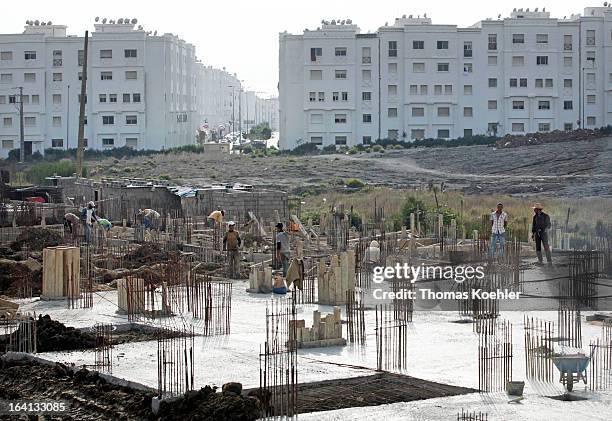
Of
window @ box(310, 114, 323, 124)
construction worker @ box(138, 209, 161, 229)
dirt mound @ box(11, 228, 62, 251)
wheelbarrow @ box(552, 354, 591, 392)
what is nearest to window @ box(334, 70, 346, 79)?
window @ box(310, 114, 323, 124)

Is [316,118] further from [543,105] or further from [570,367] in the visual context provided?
[570,367]

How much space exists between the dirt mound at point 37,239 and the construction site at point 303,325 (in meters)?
0.07

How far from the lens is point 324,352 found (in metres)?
16.4

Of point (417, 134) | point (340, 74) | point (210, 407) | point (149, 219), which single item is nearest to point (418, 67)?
point (417, 134)

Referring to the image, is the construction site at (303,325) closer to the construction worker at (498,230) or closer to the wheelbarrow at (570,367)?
the wheelbarrow at (570,367)

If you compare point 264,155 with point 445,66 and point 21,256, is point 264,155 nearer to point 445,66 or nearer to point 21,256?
point 445,66

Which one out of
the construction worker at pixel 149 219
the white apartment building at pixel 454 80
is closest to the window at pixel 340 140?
the white apartment building at pixel 454 80

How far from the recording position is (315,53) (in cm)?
8038

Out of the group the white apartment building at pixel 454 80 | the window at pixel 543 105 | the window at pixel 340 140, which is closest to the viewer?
the window at pixel 340 140

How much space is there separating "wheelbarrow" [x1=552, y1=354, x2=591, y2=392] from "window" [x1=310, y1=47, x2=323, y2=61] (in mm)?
67277

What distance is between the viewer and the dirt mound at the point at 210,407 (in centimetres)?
1244

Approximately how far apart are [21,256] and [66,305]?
6852 millimetres

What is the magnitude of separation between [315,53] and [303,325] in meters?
64.7

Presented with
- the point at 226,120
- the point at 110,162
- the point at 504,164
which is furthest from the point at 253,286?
the point at 226,120
